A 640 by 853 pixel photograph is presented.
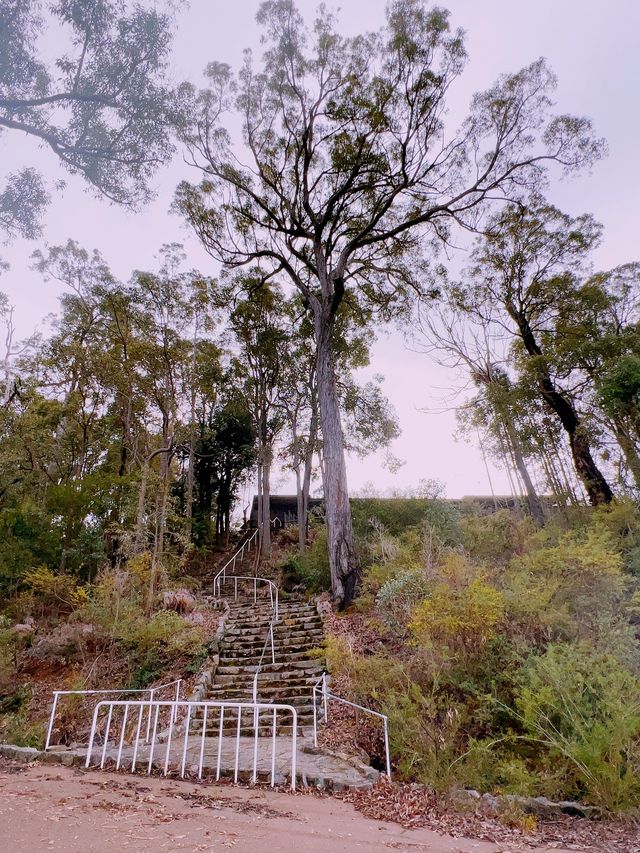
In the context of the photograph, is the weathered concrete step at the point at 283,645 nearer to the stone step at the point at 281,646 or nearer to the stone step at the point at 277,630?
the stone step at the point at 281,646

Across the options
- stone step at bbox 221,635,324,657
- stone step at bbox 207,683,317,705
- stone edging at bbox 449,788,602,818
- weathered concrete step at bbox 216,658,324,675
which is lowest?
stone edging at bbox 449,788,602,818

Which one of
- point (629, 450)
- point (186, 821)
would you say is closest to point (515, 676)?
point (186, 821)

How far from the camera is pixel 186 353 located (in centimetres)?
1572

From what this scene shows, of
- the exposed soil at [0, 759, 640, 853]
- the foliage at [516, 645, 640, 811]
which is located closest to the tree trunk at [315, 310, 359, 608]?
the foliage at [516, 645, 640, 811]

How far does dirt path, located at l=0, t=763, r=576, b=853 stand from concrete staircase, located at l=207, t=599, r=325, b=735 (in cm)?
265

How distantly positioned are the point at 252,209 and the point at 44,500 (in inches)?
422

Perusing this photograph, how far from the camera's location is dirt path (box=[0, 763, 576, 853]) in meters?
2.64

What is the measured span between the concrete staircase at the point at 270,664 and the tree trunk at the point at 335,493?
1046 mm

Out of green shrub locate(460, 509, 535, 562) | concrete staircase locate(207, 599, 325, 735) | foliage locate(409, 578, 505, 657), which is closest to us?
foliage locate(409, 578, 505, 657)

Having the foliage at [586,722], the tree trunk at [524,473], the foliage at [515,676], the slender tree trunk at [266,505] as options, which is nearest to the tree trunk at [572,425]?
the tree trunk at [524,473]

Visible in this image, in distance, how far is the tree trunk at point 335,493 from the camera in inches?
387

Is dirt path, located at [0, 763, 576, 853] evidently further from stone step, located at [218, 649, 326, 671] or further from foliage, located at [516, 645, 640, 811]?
stone step, located at [218, 649, 326, 671]

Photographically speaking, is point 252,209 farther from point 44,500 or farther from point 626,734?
point 626,734

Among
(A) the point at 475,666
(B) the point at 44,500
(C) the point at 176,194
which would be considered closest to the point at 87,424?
(B) the point at 44,500
